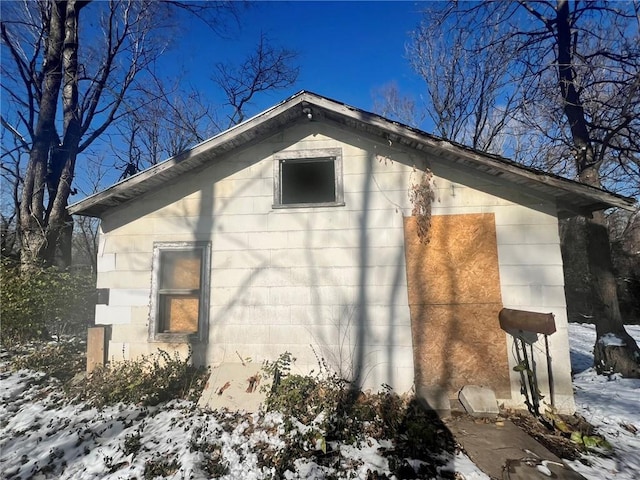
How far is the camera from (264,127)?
592cm

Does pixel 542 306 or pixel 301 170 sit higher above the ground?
pixel 301 170

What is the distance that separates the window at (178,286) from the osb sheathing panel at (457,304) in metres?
3.90

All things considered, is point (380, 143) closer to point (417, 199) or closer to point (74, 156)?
point (417, 199)

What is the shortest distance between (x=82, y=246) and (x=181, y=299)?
94.2 ft

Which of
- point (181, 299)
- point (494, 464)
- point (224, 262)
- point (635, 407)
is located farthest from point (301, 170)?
point (635, 407)

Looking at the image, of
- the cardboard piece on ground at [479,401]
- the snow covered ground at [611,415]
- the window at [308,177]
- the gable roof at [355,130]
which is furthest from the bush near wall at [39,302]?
the snow covered ground at [611,415]

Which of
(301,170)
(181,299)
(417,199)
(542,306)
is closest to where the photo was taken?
(542,306)

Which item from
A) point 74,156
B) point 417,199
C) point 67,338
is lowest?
point 67,338

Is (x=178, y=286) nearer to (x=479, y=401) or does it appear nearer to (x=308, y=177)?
(x=308, y=177)

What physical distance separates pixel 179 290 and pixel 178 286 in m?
0.12

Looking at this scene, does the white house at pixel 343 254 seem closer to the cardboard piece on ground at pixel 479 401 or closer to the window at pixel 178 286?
the window at pixel 178 286

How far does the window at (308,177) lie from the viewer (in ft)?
19.3

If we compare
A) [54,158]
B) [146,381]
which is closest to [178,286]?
[146,381]

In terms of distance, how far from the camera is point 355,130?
591 centimetres
